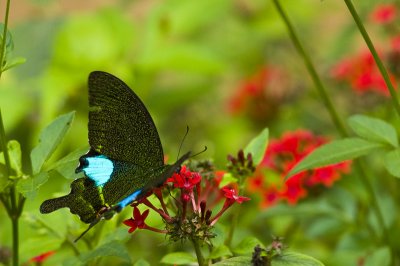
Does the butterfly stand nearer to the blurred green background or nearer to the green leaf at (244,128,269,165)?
the green leaf at (244,128,269,165)

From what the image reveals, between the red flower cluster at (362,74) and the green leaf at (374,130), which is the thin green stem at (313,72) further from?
the red flower cluster at (362,74)

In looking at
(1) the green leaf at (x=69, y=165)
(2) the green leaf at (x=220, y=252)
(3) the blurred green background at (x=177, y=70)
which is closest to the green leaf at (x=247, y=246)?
(2) the green leaf at (x=220, y=252)

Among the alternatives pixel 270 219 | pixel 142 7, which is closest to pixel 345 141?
pixel 270 219

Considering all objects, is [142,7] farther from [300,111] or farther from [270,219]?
[270,219]

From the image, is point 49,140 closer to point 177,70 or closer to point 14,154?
point 14,154

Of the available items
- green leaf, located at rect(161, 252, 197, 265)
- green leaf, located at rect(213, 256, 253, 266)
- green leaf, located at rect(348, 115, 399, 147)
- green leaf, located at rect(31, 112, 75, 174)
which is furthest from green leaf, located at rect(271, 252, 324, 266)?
green leaf, located at rect(31, 112, 75, 174)
